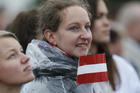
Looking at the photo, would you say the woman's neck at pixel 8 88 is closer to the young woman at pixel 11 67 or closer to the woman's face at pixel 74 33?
the young woman at pixel 11 67

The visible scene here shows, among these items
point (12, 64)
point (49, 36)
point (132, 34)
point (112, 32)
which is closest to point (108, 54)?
point (49, 36)

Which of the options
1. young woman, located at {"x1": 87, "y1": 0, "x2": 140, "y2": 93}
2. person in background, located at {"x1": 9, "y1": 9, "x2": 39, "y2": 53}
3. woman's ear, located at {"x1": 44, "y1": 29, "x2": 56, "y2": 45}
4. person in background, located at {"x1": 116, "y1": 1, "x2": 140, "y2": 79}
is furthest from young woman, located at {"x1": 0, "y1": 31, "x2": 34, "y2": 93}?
person in background, located at {"x1": 116, "y1": 1, "x2": 140, "y2": 79}

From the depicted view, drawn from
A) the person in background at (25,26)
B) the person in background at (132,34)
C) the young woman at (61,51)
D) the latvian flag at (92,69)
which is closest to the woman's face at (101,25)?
the person in background at (25,26)

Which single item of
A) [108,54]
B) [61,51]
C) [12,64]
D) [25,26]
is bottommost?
[108,54]

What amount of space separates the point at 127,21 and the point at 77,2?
5.74 m

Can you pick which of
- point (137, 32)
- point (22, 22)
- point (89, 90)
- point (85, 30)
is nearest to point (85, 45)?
point (85, 30)

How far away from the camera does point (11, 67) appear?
294 centimetres

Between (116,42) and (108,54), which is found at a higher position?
(108,54)

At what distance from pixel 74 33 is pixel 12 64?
64 centimetres

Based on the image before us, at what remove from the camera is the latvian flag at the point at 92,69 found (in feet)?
10.8

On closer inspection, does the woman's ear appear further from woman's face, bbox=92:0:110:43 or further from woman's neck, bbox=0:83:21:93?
woman's face, bbox=92:0:110:43

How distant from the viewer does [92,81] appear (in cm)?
332

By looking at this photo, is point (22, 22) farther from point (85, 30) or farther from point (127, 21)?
point (127, 21)

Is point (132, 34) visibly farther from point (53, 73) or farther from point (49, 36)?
point (53, 73)
